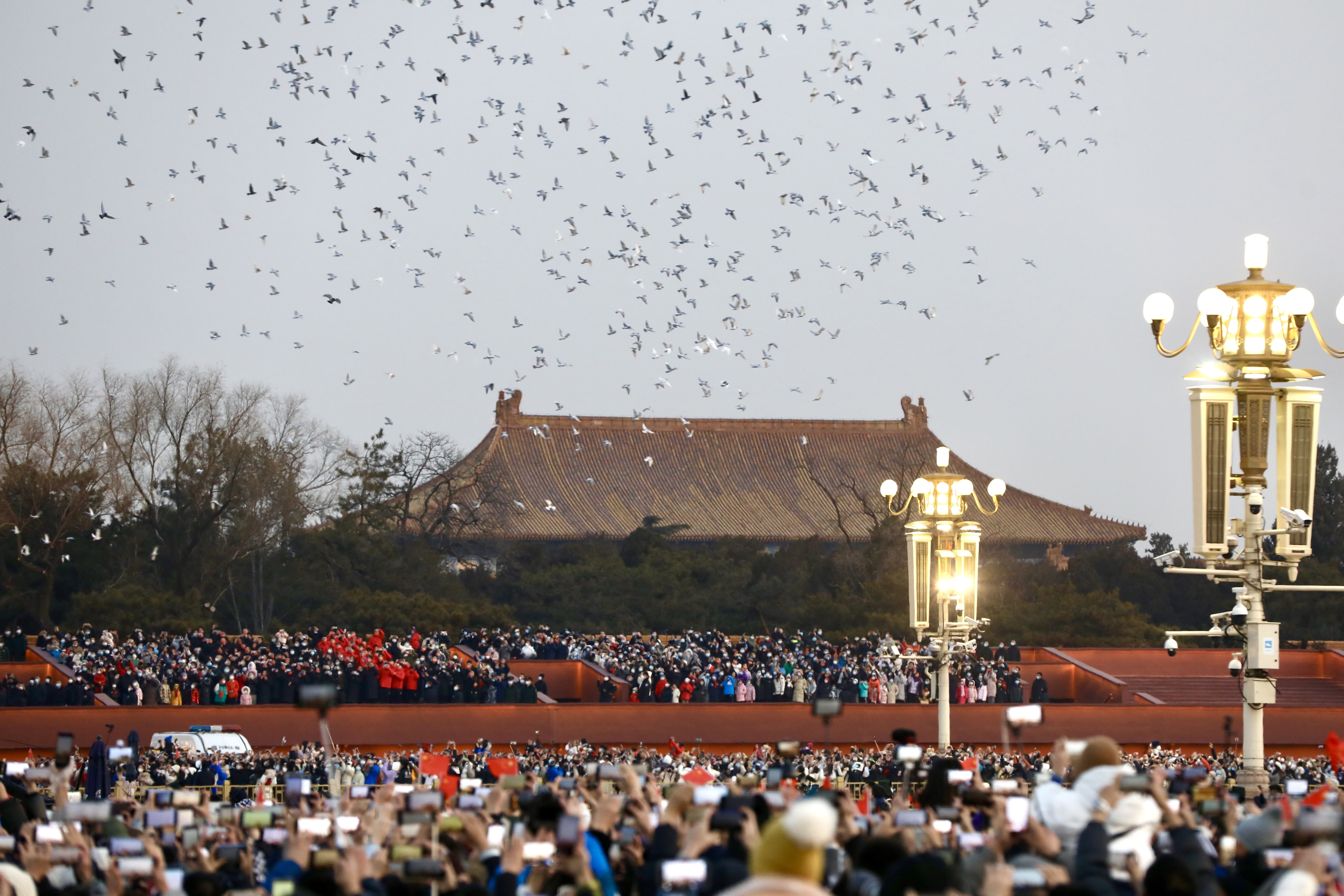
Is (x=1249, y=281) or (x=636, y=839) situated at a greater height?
(x=1249, y=281)

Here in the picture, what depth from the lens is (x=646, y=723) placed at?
110ft

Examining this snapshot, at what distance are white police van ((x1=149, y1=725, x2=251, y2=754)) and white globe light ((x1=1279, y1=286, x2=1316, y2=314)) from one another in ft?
62.5

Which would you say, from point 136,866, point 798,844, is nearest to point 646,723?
point 136,866

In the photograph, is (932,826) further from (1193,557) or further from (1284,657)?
(1193,557)

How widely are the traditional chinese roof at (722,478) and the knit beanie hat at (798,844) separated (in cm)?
5814

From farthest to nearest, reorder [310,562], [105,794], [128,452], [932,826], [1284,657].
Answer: [128,452] → [310,562] → [1284,657] → [105,794] → [932,826]

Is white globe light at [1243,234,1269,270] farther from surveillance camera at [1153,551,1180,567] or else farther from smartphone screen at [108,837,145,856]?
smartphone screen at [108,837,145,856]

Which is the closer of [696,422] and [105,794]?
[105,794]

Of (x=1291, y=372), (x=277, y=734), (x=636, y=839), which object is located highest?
(x=1291, y=372)

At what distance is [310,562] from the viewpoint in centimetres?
4931

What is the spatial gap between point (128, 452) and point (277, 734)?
2344 centimetres

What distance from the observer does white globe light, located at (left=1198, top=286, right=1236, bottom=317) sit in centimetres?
1349

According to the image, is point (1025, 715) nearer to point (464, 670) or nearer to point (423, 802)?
point (423, 802)

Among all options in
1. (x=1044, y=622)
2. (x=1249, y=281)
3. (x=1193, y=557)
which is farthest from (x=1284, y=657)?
(x=1249, y=281)
